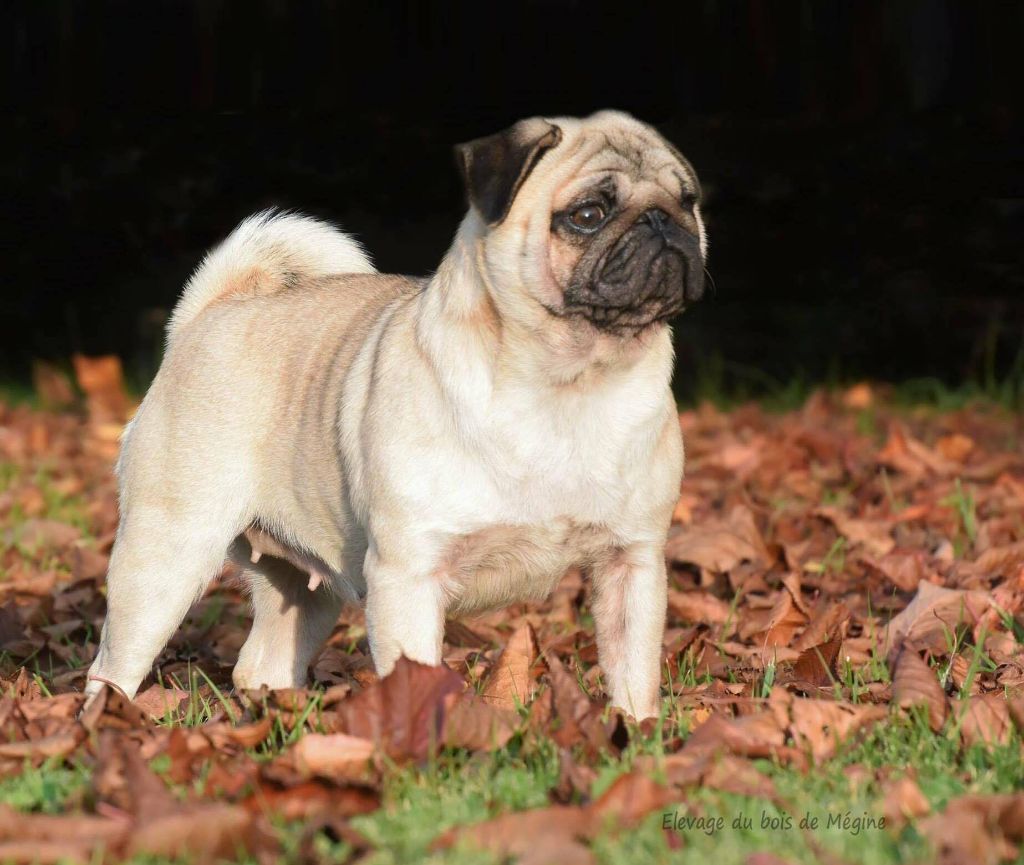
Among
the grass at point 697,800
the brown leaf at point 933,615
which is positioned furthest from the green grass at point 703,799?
the brown leaf at point 933,615

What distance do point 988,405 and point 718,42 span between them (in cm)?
297

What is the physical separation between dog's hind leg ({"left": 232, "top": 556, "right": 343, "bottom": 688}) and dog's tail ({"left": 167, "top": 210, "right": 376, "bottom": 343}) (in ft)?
2.71

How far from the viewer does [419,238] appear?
10.6 meters

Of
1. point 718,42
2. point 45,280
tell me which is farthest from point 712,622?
point 45,280

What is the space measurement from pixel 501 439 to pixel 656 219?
68cm

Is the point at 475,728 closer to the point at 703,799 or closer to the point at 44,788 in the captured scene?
the point at 703,799

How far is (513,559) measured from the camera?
3.74m

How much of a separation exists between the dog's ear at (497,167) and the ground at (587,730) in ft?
3.69

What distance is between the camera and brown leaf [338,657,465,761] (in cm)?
305

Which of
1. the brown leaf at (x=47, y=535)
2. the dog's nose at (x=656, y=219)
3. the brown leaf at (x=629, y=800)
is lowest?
Result: the brown leaf at (x=47, y=535)

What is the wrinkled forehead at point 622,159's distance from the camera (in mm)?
3758

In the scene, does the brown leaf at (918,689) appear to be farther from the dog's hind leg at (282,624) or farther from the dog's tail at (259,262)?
the dog's tail at (259,262)

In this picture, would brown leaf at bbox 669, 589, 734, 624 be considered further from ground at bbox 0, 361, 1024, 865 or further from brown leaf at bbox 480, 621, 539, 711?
brown leaf at bbox 480, 621, 539, 711

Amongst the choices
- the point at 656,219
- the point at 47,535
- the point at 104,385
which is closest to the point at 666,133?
the point at 104,385
